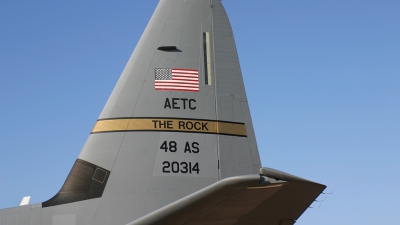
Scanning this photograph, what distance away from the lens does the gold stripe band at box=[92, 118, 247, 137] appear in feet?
27.5

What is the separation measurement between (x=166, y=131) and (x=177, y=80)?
3.22ft

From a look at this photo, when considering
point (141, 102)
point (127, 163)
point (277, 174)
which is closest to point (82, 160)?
point (127, 163)

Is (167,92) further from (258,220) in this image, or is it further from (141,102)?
(258,220)

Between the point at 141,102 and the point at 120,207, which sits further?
the point at 141,102

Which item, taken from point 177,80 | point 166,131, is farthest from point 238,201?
point 177,80

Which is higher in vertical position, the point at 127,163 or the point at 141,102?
the point at 141,102

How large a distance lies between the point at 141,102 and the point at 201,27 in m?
1.90

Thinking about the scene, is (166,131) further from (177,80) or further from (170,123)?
(177,80)

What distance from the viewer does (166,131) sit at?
8.47m

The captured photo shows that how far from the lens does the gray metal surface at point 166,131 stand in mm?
7754

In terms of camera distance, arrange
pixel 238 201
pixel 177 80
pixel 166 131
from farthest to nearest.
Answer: pixel 177 80 → pixel 166 131 → pixel 238 201

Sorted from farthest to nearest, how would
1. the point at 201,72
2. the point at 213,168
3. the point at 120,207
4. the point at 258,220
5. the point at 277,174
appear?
the point at 201,72, the point at 213,168, the point at 120,207, the point at 258,220, the point at 277,174

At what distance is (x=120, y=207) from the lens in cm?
773

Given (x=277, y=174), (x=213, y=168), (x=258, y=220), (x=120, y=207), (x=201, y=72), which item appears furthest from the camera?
(x=201, y=72)
